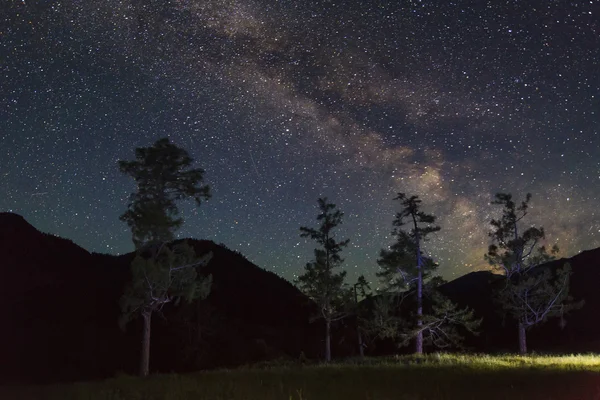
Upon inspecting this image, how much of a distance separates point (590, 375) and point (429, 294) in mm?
19773

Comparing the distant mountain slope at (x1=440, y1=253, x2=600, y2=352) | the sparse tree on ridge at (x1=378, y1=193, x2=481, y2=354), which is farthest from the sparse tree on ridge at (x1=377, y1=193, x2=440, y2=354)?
the distant mountain slope at (x1=440, y1=253, x2=600, y2=352)

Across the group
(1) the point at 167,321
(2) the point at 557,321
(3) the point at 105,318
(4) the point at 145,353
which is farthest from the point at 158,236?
(2) the point at 557,321

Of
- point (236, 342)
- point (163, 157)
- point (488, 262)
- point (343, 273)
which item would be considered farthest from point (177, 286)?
point (236, 342)

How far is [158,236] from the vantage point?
24719 millimetres

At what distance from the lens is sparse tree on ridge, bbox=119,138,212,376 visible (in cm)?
2442

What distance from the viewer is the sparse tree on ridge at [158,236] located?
961 inches

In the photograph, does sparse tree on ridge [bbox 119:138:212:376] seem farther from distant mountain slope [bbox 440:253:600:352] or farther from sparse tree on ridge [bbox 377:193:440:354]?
distant mountain slope [bbox 440:253:600:352]

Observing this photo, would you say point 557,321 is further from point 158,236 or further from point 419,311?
point 158,236

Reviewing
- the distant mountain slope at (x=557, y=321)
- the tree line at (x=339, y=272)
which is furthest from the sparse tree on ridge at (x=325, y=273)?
the distant mountain slope at (x=557, y=321)

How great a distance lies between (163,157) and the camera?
86.0 ft

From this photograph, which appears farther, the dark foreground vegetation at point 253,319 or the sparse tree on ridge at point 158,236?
the sparse tree on ridge at point 158,236

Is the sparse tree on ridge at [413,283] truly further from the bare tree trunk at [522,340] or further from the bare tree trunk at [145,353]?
the bare tree trunk at [145,353]

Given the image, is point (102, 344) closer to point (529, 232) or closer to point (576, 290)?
point (529, 232)

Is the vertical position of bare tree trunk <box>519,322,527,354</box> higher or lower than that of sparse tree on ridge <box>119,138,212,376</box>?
lower
